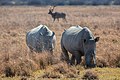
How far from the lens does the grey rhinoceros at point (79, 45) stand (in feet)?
42.9

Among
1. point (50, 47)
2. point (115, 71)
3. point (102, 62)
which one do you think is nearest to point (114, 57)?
point (102, 62)

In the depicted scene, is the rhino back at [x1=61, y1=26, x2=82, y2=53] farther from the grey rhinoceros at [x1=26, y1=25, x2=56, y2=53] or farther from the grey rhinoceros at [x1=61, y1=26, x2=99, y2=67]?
the grey rhinoceros at [x1=26, y1=25, x2=56, y2=53]

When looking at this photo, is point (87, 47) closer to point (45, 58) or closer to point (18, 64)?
point (45, 58)

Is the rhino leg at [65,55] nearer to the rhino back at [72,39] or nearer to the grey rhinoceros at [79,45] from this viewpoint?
the grey rhinoceros at [79,45]

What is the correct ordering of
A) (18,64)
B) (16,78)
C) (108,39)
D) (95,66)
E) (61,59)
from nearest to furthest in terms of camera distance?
(16,78) → (18,64) → (95,66) → (61,59) → (108,39)

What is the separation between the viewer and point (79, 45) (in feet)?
44.5

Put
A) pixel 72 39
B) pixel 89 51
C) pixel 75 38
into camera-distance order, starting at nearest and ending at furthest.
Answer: pixel 89 51, pixel 75 38, pixel 72 39

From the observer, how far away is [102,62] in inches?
544

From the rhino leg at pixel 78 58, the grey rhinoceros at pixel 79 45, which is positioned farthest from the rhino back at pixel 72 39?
the rhino leg at pixel 78 58

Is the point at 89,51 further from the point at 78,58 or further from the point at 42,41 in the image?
the point at 42,41

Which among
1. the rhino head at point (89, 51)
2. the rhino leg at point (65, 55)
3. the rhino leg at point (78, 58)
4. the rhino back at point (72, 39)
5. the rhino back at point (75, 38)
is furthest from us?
the rhino leg at point (65, 55)

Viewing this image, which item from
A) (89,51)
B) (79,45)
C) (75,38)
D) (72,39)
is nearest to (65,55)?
(72,39)

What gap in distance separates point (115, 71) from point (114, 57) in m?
1.35

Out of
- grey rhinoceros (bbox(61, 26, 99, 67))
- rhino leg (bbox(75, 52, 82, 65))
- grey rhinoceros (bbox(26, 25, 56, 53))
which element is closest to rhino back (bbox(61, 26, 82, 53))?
grey rhinoceros (bbox(61, 26, 99, 67))
